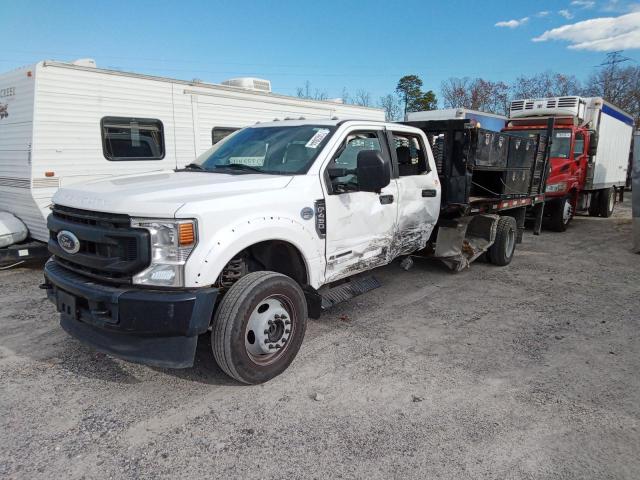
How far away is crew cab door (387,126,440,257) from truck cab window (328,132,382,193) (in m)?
0.30

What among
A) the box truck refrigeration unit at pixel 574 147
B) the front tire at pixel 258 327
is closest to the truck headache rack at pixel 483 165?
the box truck refrigeration unit at pixel 574 147

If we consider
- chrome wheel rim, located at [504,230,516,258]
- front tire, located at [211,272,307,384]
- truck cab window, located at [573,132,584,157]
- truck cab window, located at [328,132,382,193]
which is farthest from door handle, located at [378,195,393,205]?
truck cab window, located at [573,132,584,157]

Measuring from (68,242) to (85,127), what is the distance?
4193mm

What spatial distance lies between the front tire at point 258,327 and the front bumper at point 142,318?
7.2 inches

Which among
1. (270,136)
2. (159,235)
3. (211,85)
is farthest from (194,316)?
(211,85)

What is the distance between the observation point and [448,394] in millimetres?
3352

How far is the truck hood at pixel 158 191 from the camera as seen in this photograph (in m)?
2.94

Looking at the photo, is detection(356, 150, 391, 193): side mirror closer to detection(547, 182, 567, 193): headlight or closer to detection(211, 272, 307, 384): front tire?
detection(211, 272, 307, 384): front tire

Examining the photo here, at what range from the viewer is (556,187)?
35.8ft

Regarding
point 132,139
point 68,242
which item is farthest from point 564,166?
point 68,242

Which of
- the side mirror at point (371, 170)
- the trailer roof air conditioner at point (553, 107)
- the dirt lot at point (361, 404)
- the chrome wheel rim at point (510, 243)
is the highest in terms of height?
the trailer roof air conditioner at point (553, 107)

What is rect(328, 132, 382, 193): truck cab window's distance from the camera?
4094mm

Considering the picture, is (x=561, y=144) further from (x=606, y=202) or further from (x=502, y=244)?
(x=502, y=244)

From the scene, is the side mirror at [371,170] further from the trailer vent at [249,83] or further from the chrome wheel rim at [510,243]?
the trailer vent at [249,83]
